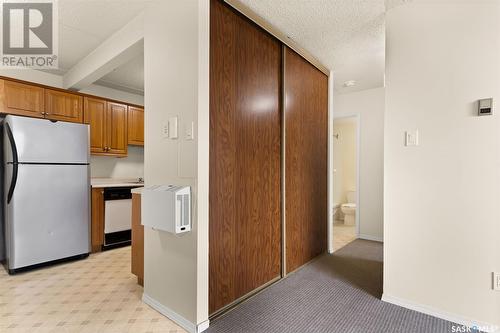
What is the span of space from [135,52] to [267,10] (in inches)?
51.9

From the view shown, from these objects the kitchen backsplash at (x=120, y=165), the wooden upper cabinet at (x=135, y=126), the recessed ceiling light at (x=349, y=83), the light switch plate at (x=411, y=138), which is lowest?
the kitchen backsplash at (x=120, y=165)

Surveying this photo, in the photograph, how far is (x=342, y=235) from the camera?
4.25 m

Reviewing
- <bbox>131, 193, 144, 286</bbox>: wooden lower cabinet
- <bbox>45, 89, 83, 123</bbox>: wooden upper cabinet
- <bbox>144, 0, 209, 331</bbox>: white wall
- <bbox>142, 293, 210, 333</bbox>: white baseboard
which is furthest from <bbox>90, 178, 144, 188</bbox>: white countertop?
<bbox>142, 293, 210, 333</bbox>: white baseboard

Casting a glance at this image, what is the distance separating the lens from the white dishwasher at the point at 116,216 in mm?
3301

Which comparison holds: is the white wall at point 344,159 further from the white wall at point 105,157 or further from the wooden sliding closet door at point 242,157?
the white wall at point 105,157

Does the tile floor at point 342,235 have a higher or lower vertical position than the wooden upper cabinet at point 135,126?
lower

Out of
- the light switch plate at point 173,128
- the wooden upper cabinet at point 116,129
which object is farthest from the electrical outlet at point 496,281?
the wooden upper cabinet at point 116,129

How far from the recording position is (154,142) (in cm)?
196

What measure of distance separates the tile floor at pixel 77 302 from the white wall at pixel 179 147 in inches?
7.0

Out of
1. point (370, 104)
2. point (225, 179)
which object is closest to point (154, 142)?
point (225, 179)

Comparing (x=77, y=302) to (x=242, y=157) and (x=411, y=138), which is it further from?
(x=411, y=138)

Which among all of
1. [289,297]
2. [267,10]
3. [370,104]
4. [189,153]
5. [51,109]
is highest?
[267,10]

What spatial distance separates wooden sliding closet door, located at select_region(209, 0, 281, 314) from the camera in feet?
6.04

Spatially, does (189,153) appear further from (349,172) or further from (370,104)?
(349,172)
